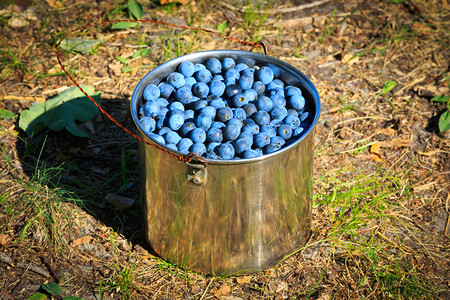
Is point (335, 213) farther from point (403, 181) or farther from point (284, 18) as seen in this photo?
point (284, 18)

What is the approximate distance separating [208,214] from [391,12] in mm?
2940

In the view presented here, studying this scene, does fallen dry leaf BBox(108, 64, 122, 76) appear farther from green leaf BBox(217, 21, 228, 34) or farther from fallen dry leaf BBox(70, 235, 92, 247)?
fallen dry leaf BBox(70, 235, 92, 247)

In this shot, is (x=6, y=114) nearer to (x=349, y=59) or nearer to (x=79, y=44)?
(x=79, y=44)

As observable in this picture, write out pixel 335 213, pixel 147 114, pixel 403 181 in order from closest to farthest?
1. pixel 147 114
2. pixel 335 213
3. pixel 403 181

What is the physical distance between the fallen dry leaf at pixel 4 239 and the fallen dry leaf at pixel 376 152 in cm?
216

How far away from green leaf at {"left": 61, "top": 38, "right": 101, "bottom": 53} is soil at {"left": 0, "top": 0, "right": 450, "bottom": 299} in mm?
49

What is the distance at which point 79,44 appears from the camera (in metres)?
3.72

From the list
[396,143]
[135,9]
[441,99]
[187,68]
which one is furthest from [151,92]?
[441,99]

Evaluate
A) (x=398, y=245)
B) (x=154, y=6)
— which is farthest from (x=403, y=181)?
(x=154, y=6)

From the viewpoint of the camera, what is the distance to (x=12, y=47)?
373cm

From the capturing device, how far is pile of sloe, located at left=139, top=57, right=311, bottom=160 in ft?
7.25

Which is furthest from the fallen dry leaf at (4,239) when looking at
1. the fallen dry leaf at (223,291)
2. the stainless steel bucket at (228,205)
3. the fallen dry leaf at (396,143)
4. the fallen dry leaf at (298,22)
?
the fallen dry leaf at (298,22)

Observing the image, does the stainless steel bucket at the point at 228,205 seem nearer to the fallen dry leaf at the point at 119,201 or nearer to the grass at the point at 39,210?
the fallen dry leaf at the point at 119,201

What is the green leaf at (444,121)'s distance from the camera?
320cm
